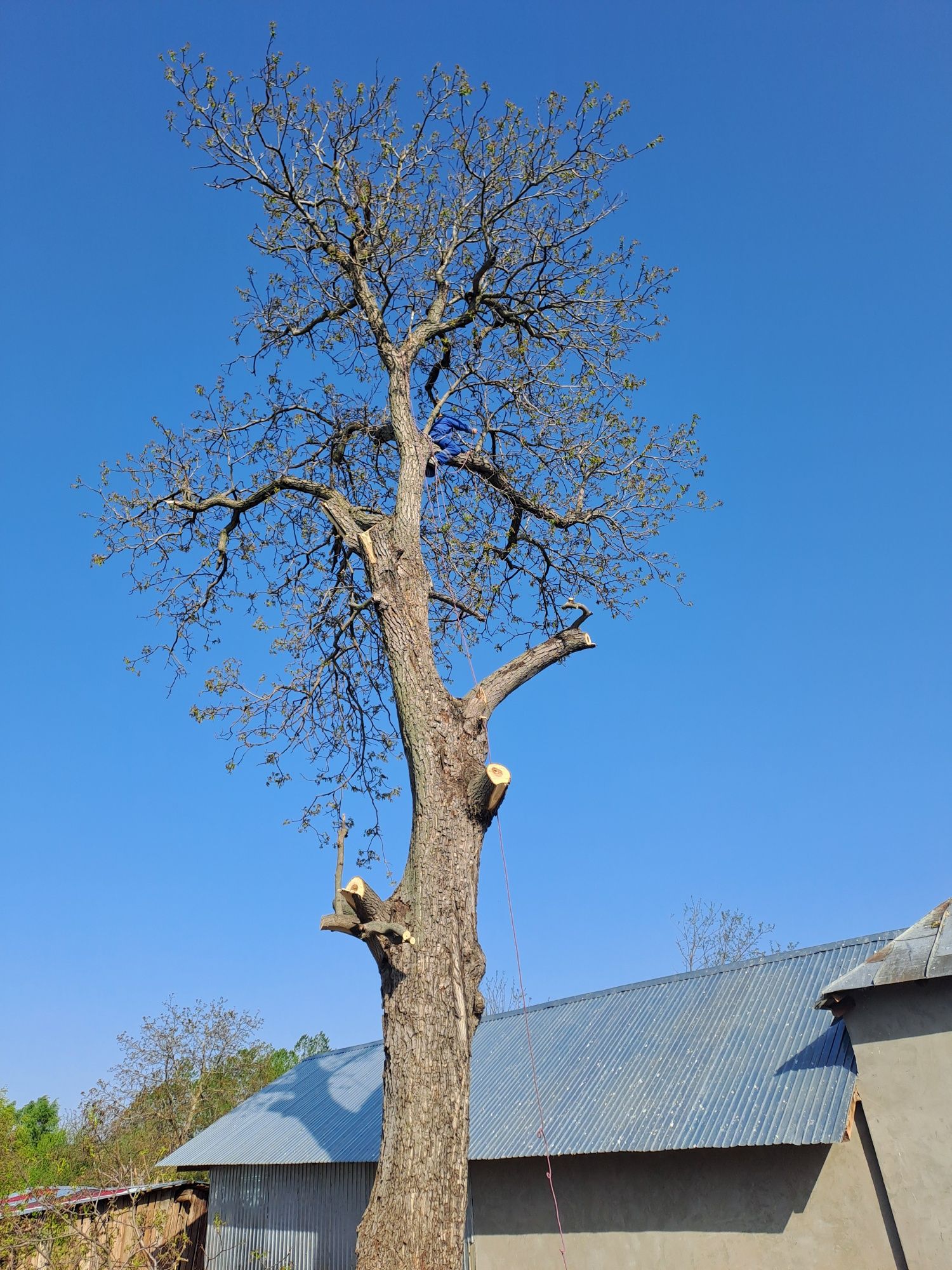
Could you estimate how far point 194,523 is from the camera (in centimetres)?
848

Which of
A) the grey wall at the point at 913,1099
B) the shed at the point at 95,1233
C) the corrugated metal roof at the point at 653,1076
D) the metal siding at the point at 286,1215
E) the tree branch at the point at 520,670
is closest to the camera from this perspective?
the tree branch at the point at 520,670

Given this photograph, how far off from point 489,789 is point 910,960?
6.85 meters

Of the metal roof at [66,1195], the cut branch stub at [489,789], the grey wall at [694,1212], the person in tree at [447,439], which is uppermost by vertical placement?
the person in tree at [447,439]

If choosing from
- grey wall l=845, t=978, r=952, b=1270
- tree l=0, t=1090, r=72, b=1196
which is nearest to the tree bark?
grey wall l=845, t=978, r=952, b=1270

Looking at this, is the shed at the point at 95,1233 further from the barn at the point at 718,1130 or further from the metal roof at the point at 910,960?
the metal roof at the point at 910,960

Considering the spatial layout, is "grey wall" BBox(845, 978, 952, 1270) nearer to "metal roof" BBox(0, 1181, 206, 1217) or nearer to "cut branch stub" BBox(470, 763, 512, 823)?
"cut branch stub" BBox(470, 763, 512, 823)

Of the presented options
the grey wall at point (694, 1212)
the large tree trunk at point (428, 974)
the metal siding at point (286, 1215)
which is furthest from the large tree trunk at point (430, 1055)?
the metal siding at point (286, 1215)

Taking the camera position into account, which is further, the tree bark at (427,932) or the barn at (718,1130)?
the barn at (718,1130)

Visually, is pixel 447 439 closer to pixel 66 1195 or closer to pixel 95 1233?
pixel 95 1233

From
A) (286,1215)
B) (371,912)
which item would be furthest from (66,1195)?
(371,912)

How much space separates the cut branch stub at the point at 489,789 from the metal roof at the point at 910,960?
6.42 m

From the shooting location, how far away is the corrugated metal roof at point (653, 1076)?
9969 mm

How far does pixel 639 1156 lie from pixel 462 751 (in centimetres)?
805

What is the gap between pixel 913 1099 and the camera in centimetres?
909
